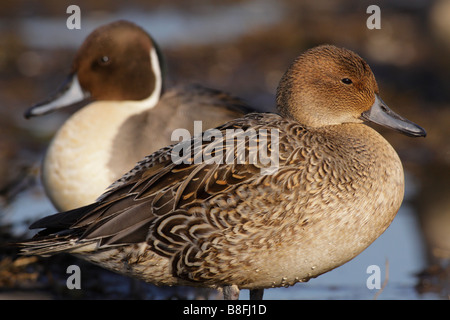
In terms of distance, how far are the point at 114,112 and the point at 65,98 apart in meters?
0.42

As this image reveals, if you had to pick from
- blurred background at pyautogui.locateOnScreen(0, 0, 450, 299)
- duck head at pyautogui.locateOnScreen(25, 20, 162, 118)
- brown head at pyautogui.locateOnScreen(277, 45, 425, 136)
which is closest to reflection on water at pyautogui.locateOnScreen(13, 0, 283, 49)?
blurred background at pyautogui.locateOnScreen(0, 0, 450, 299)

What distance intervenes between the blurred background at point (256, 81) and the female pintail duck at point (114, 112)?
1.28 ft

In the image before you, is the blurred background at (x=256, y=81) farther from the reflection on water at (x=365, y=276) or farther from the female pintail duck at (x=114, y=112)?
the female pintail duck at (x=114, y=112)

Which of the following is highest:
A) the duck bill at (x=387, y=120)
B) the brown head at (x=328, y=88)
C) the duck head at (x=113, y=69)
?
the duck head at (x=113, y=69)

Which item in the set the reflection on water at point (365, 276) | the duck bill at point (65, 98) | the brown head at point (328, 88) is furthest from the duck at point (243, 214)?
the duck bill at point (65, 98)

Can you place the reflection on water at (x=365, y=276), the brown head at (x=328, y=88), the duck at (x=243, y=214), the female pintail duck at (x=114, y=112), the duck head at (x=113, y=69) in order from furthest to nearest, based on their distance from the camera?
the duck head at (x=113, y=69), the reflection on water at (x=365, y=276), the female pintail duck at (x=114, y=112), the brown head at (x=328, y=88), the duck at (x=243, y=214)

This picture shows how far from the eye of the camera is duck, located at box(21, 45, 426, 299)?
2.82 metres

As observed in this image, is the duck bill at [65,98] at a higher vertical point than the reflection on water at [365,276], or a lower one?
higher

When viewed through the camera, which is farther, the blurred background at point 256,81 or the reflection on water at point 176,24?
the reflection on water at point 176,24

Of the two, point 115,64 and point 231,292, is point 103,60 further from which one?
point 231,292

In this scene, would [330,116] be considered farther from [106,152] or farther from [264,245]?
[106,152]

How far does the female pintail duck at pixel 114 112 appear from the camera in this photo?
397 cm

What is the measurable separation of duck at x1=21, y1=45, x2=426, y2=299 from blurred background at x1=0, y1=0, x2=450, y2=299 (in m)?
1.04

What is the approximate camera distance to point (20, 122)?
24.7 ft
